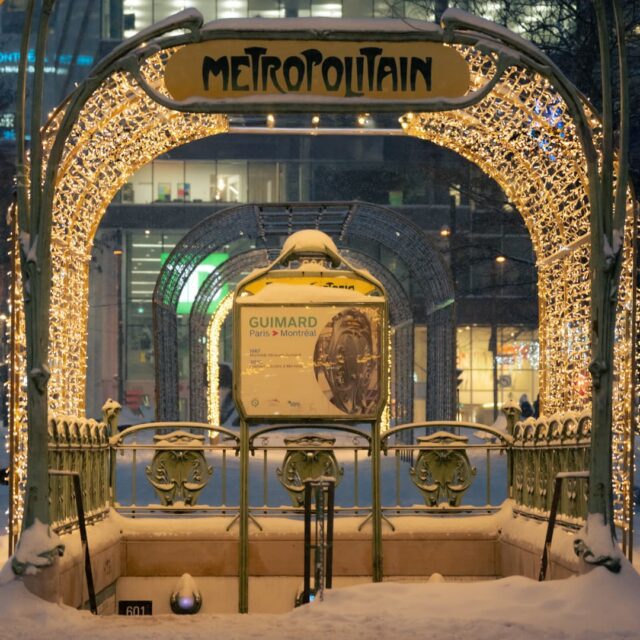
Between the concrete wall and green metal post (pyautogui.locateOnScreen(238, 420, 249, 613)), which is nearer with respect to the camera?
green metal post (pyautogui.locateOnScreen(238, 420, 249, 613))

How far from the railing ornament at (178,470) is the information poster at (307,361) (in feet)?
5.90

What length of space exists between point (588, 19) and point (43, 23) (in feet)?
46.8

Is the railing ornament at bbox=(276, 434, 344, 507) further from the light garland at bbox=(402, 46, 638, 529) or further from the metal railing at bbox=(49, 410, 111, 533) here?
the light garland at bbox=(402, 46, 638, 529)

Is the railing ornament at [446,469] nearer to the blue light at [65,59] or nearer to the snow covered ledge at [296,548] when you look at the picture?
the snow covered ledge at [296,548]

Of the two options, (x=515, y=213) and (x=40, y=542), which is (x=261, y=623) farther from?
(x=515, y=213)

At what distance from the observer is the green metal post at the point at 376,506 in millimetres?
11312

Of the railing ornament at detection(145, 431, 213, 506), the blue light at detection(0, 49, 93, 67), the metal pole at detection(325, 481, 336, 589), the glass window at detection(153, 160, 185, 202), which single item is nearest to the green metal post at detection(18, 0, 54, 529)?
the metal pole at detection(325, 481, 336, 589)

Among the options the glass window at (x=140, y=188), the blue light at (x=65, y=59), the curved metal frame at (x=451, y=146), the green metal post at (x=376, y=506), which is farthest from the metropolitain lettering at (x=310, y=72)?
the glass window at (x=140, y=188)

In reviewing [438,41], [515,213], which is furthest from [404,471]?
[438,41]

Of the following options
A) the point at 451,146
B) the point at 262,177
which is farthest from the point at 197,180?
the point at 451,146

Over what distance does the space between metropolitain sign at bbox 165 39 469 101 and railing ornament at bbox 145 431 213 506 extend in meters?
4.54

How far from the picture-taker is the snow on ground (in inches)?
311

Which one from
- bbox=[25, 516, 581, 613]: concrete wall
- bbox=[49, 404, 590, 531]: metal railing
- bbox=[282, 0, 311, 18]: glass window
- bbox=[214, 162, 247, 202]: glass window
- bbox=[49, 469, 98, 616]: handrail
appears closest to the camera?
bbox=[49, 469, 98, 616]: handrail

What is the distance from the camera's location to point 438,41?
937 centimetres
